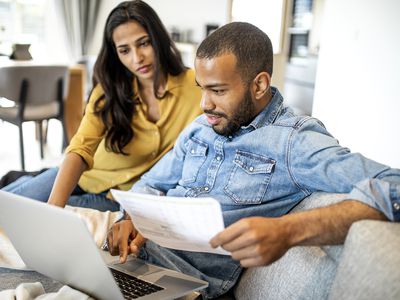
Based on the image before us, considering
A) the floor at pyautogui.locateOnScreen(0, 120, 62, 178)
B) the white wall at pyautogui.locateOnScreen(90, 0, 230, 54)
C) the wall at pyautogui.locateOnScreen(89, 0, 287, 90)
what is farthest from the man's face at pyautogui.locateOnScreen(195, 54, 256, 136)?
the white wall at pyautogui.locateOnScreen(90, 0, 230, 54)

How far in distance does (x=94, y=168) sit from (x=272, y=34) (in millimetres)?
3938

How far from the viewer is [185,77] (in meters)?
1.92

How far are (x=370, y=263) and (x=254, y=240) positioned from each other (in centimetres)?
20

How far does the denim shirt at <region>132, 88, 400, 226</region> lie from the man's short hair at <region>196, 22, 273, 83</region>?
107mm

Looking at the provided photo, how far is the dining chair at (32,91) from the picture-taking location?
10.8 feet

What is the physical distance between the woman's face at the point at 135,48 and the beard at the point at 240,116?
664 mm

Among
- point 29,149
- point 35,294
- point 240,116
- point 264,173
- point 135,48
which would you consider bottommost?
point 29,149

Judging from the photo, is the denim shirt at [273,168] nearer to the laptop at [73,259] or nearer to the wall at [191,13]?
the laptop at [73,259]

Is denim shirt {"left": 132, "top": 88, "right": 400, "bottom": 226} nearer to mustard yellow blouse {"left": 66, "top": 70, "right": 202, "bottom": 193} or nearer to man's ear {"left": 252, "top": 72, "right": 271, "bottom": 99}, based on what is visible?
man's ear {"left": 252, "top": 72, "right": 271, "bottom": 99}

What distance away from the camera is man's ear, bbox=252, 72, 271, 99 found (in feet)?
3.97

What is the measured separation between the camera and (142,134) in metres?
1.86

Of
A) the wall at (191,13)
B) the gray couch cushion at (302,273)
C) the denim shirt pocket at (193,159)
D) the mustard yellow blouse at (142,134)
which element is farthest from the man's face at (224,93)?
the wall at (191,13)

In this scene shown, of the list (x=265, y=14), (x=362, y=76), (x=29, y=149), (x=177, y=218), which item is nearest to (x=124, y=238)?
(x=177, y=218)

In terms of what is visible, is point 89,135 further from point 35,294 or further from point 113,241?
point 35,294
